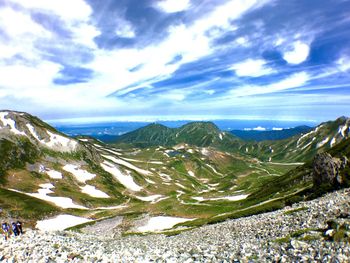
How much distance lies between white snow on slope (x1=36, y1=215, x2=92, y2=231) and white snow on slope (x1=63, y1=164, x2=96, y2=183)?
63754mm

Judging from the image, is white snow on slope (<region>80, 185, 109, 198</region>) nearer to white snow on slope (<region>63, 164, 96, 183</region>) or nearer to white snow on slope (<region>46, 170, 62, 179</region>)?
white snow on slope (<region>63, 164, 96, 183</region>)

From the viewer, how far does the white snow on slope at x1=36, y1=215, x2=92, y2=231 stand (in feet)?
357

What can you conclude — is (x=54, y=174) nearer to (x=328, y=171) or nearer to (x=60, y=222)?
(x=60, y=222)

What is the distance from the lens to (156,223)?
9144 centimetres

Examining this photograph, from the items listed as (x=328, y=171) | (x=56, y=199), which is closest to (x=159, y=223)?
(x=328, y=171)

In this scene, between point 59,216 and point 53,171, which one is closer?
point 59,216

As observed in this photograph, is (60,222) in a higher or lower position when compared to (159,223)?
lower

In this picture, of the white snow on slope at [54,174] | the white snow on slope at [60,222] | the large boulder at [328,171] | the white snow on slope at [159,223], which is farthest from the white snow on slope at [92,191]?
the large boulder at [328,171]

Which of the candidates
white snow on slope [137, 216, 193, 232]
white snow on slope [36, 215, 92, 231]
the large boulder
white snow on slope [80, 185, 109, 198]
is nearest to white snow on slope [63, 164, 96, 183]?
white snow on slope [80, 185, 109, 198]

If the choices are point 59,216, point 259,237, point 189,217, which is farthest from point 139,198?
point 259,237

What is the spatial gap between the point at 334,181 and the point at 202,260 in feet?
159

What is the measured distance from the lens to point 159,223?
301ft

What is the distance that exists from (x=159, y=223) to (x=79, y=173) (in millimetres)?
118290

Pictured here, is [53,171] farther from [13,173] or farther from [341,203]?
[341,203]
